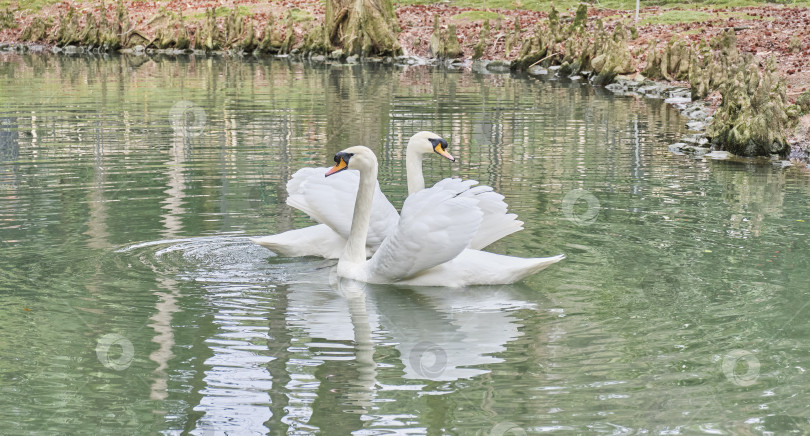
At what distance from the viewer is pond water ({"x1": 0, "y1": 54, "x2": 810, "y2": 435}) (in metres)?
6.13

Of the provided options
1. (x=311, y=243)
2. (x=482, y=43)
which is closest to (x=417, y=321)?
(x=311, y=243)

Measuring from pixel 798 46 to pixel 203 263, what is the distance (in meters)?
24.2

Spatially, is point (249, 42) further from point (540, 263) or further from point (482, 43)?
point (540, 263)

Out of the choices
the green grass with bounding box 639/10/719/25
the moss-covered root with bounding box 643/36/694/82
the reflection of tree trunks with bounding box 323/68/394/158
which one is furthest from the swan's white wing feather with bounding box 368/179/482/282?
the green grass with bounding box 639/10/719/25

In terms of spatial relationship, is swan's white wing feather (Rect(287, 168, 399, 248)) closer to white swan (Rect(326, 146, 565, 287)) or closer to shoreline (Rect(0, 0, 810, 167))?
white swan (Rect(326, 146, 565, 287))

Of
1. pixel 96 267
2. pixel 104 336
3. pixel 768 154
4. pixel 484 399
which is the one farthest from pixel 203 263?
pixel 768 154

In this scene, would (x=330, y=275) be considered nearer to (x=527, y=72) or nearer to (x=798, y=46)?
(x=798, y=46)

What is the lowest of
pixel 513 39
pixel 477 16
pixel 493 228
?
pixel 493 228

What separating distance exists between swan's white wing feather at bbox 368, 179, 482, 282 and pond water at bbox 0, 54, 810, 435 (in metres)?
0.34

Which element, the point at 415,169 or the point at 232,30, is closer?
the point at 415,169

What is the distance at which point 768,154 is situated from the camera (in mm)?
16938

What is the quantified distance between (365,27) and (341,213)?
3506cm

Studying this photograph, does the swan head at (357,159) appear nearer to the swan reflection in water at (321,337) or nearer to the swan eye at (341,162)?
the swan eye at (341,162)

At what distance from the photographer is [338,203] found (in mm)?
9523
